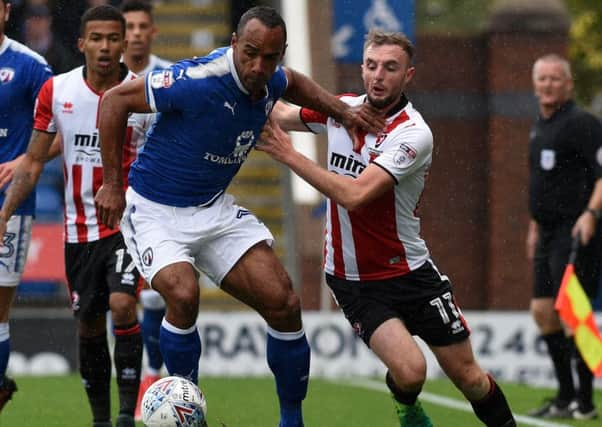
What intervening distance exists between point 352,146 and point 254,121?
562 millimetres

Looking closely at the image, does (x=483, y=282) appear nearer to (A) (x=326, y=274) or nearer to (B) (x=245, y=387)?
(B) (x=245, y=387)

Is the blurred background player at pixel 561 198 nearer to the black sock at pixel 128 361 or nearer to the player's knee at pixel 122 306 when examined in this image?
the black sock at pixel 128 361

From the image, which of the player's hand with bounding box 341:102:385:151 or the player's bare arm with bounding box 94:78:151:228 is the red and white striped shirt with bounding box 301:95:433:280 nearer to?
the player's hand with bounding box 341:102:385:151

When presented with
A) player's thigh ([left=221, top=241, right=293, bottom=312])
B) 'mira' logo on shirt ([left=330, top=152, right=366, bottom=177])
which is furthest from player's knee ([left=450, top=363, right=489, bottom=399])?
'mira' logo on shirt ([left=330, top=152, right=366, bottom=177])

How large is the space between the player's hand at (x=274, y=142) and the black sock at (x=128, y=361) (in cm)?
150

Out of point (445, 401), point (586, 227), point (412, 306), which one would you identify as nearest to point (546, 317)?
point (586, 227)

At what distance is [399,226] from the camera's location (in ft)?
22.4

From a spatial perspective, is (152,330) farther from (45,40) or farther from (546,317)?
(45,40)

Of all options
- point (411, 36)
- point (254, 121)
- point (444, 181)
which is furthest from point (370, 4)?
point (254, 121)

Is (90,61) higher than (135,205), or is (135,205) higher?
(90,61)

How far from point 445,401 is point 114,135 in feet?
14.3

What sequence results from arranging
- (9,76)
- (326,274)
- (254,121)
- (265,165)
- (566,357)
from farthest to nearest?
(265,165) < (566,357) < (9,76) < (326,274) < (254,121)

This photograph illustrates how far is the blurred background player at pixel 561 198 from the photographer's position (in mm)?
9344

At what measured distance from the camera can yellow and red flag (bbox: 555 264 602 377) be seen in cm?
890
